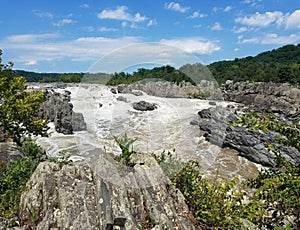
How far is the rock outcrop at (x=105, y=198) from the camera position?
16.6 ft

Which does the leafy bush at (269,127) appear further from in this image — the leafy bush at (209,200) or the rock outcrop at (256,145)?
the rock outcrop at (256,145)

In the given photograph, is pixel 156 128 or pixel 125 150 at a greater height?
pixel 156 128

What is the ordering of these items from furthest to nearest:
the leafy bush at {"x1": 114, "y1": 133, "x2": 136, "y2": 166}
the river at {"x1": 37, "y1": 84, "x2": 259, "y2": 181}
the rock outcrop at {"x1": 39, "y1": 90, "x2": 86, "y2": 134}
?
the rock outcrop at {"x1": 39, "y1": 90, "x2": 86, "y2": 134} → the leafy bush at {"x1": 114, "y1": 133, "x2": 136, "y2": 166} → the river at {"x1": 37, "y1": 84, "x2": 259, "y2": 181}

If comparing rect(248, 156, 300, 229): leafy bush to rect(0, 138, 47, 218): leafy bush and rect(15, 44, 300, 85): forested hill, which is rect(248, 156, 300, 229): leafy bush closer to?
rect(15, 44, 300, 85): forested hill

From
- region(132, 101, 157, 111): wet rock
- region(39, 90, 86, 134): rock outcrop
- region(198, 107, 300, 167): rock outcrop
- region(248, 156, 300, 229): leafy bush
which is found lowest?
region(198, 107, 300, 167): rock outcrop

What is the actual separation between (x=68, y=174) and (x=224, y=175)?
326 inches

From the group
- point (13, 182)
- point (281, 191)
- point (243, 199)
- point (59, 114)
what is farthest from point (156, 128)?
point (59, 114)

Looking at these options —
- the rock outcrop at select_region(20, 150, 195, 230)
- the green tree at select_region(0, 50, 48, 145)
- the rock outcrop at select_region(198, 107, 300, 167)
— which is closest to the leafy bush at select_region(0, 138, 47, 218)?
the rock outcrop at select_region(20, 150, 195, 230)

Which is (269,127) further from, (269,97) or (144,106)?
(269,97)

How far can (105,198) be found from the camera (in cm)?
528

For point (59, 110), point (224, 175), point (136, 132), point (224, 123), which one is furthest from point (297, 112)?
point (136, 132)

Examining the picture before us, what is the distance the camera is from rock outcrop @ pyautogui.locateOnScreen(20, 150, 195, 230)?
16.6ft

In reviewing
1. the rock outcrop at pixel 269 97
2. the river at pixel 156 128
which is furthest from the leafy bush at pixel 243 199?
the rock outcrop at pixel 269 97

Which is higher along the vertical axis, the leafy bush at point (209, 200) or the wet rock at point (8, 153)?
the leafy bush at point (209, 200)
